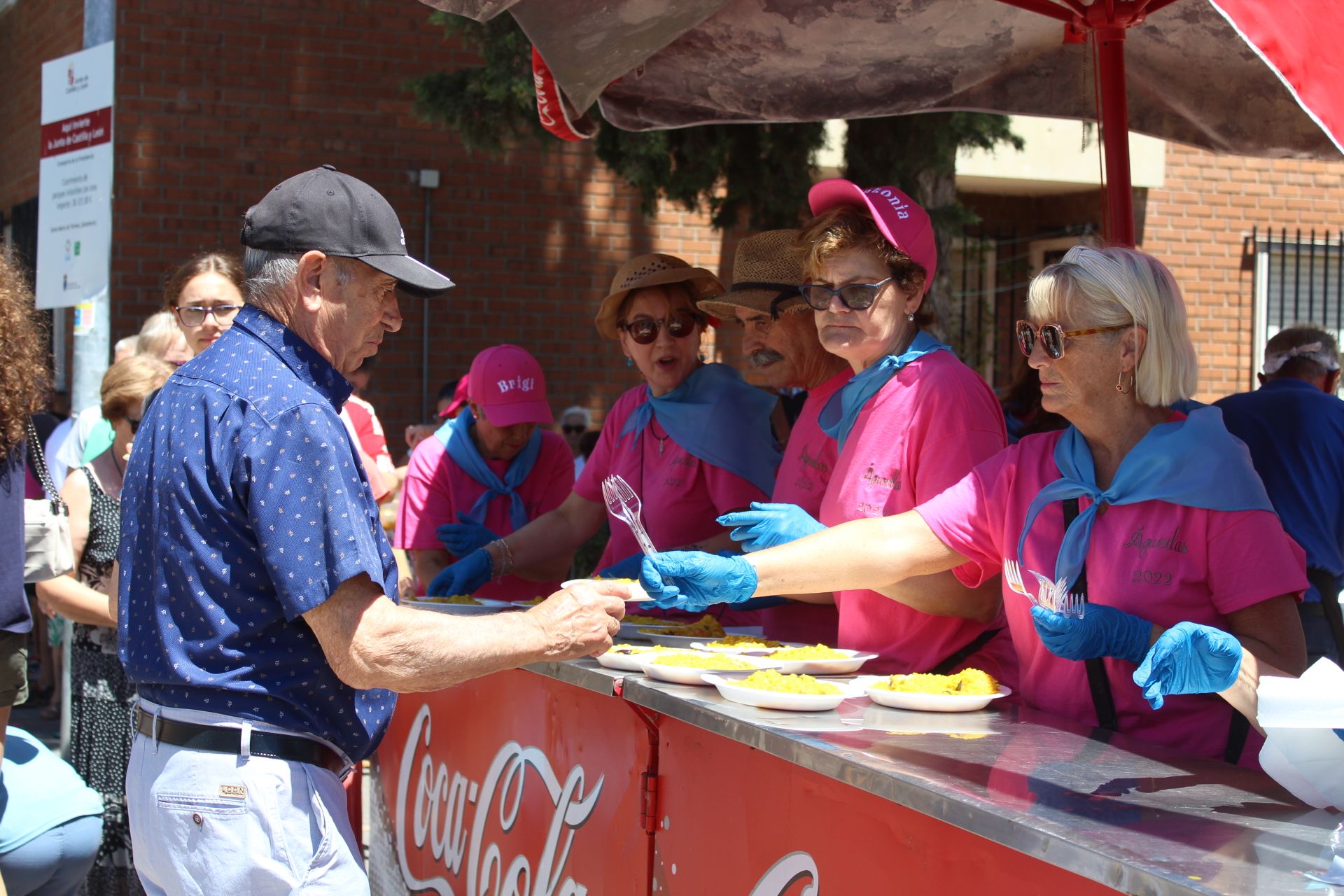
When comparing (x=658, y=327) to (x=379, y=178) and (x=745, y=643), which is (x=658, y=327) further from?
(x=379, y=178)

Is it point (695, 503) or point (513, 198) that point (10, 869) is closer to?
point (695, 503)

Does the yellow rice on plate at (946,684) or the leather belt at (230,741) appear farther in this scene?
the yellow rice on plate at (946,684)

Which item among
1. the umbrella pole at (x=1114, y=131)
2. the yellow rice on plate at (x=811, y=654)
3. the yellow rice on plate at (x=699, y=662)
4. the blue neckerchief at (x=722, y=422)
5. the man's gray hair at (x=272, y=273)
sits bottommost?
the yellow rice on plate at (x=699, y=662)

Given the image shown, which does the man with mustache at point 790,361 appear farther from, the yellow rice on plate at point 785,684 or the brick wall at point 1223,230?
the brick wall at point 1223,230

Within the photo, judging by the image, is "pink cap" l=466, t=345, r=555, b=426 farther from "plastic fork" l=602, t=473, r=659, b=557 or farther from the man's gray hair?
the man's gray hair

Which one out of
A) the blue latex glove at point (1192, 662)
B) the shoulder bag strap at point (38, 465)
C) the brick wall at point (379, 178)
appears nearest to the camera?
the blue latex glove at point (1192, 662)

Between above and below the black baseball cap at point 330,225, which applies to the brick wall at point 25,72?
above

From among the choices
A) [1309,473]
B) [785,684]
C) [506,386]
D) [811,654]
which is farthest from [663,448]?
[1309,473]

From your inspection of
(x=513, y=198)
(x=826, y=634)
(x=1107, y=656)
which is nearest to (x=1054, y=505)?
(x=1107, y=656)

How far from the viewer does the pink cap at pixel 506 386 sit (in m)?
4.58

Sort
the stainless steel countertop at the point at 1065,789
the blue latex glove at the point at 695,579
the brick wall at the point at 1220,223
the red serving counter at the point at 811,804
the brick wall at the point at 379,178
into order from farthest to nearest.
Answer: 1. the brick wall at the point at 1220,223
2. the brick wall at the point at 379,178
3. the blue latex glove at the point at 695,579
4. the red serving counter at the point at 811,804
5. the stainless steel countertop at the point at 1065,789

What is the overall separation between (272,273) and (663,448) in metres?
1.93

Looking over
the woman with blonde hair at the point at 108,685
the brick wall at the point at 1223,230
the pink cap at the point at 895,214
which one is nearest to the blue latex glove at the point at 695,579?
the pink cap at the point at 895,214

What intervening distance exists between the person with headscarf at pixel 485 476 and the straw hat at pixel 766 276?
3.22 ft
